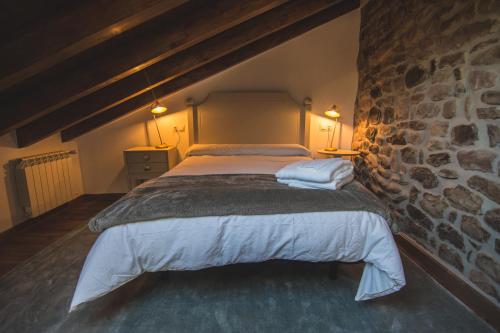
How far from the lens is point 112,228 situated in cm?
130

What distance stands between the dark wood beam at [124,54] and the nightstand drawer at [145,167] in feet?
4.57

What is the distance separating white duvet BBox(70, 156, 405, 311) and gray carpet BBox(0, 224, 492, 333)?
8.3 inches

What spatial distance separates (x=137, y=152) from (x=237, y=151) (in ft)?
4.21

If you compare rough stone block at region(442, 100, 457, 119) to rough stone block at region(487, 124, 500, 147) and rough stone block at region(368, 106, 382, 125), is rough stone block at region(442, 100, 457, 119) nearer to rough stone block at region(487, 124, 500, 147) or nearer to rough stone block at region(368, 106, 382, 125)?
rough stone block at region(487, 124, 500, 147)

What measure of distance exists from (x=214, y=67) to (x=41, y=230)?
102 inches

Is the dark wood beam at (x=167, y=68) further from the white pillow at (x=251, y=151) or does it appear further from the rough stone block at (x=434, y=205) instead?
the rough stone block at (x=434, y=205)

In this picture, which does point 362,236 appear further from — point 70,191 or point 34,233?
point 70,191

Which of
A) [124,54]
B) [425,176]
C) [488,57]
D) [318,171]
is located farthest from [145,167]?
[488,57]

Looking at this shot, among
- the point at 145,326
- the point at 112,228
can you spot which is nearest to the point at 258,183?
the point at 112,228

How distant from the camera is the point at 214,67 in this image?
3.11 metres

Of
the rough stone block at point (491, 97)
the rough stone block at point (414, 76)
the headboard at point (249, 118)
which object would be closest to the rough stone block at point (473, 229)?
the rough stone block at point (491, 97)

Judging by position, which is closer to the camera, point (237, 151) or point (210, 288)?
point (210, 288)

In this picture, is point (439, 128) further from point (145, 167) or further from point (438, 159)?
point (145, 167)

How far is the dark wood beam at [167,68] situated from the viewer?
2.41 metres
